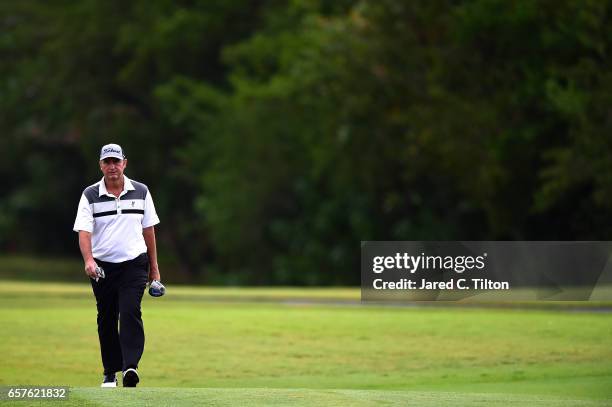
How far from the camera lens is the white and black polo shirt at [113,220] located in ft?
39.4

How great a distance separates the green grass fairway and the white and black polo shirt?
113cm

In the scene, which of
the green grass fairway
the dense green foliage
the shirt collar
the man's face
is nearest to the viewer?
the green grass fairway

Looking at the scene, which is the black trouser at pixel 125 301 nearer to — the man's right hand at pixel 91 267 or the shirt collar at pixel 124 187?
the man's right hand at pixel 91 267

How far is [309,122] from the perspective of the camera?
46.6 meters

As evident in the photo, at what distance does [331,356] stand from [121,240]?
18.8ft

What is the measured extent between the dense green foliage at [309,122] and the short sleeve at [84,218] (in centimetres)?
2297

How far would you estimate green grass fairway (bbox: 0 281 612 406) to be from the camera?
11648mm

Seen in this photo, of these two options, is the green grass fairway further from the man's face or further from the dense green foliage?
the dense green foliage

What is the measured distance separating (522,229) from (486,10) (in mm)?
6354

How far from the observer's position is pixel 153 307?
25188 mm

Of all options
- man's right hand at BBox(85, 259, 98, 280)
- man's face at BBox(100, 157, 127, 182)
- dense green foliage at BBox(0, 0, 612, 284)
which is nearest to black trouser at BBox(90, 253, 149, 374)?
man's right hand at BBox(85, 259, 98, 280)

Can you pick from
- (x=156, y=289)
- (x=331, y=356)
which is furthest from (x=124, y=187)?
(x=331, y=356)

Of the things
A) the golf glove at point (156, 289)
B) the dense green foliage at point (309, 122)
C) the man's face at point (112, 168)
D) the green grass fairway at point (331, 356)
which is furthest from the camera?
the dense green foliage at point (309, 122)

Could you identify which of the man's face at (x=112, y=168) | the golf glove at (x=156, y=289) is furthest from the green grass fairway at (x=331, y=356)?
the man's face at (x=112, y=168)
